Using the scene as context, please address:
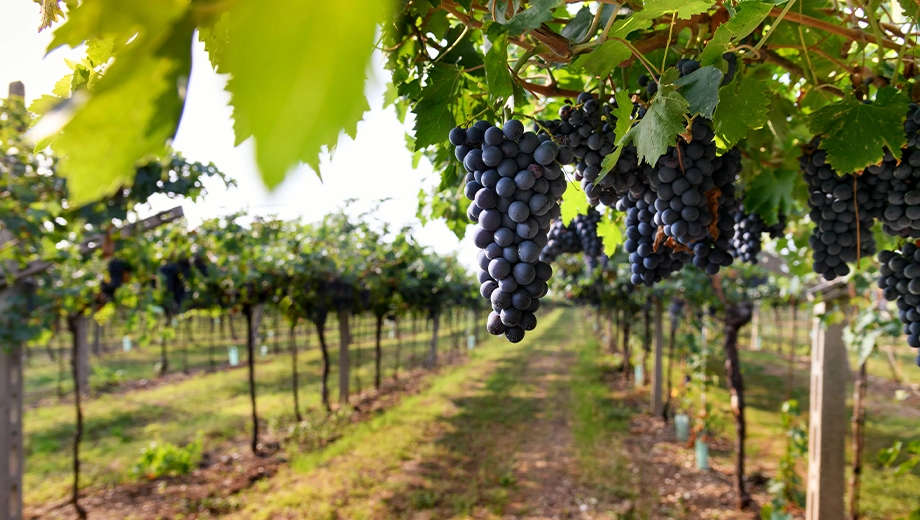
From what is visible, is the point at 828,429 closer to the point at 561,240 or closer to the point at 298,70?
the point at 561,240

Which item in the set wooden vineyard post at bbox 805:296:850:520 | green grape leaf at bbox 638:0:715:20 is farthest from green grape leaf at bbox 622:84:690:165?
wooden vineyard post at bbox 805:296:850:520

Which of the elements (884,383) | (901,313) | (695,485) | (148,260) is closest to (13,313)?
(148,260)

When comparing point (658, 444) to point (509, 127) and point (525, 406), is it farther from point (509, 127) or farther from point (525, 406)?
point (509, 127)

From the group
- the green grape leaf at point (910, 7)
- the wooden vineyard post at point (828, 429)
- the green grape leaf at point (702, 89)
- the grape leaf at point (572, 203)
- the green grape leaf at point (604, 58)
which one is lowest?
the wooden vineyard post at point (828, 429)

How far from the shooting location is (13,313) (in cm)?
449

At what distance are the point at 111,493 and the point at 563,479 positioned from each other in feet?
20.3

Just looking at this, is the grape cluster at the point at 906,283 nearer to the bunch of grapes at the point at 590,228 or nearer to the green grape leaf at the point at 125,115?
the bunch of grapes at the point at 590,228

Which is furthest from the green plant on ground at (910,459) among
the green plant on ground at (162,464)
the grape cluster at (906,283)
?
the green plant on ground at (162,464)

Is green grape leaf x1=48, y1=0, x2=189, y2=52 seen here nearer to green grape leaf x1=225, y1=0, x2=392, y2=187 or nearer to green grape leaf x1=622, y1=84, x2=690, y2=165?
green grape leaf x1=225, y1=0, x2=392, y2=187

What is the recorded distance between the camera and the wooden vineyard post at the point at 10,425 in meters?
4.56

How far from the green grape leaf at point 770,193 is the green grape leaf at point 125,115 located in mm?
1903

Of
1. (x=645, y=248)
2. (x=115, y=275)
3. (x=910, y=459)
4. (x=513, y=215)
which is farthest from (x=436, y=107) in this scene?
(x=115, y=275)

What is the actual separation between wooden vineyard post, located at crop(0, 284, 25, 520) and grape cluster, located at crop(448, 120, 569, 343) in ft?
17.8

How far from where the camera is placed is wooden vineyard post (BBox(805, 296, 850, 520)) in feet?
14.9
